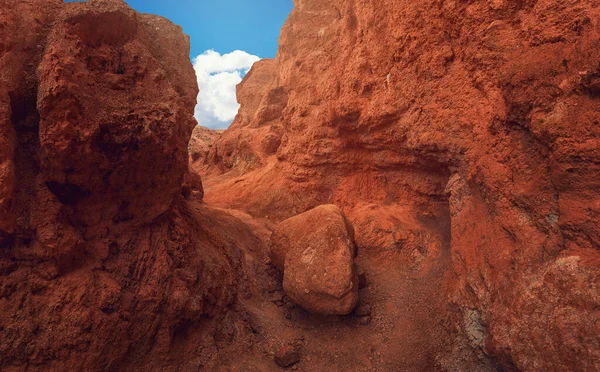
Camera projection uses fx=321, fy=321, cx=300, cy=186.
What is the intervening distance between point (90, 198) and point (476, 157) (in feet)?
19.0

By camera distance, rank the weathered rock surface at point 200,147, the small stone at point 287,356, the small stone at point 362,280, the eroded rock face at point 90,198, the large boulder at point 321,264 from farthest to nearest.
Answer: the weathered rock surface at point 200,147
the small stone at point 362,280
the large boulder at point 321,264
the small stone at point 287,356
the eroded rock face at point 90,198

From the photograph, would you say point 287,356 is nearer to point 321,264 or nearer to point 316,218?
point 321,264

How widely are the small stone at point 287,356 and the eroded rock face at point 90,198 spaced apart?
1195 mm

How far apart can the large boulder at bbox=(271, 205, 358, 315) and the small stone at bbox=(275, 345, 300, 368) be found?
725mm

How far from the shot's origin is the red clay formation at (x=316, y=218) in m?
3.61

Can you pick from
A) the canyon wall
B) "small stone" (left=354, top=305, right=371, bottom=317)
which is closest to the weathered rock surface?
the canyon wall

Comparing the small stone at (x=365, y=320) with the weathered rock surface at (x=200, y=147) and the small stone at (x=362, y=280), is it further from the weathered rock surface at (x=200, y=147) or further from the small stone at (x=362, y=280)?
the weathered rock surface at (x=200, y=147)

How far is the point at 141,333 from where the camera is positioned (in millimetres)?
4285

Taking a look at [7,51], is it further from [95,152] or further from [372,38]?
[372,38]

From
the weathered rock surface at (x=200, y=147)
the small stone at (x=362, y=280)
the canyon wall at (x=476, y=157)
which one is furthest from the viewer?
the weathered rock surface at (x=200, y=147)

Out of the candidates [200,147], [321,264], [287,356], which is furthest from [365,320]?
[200,147]

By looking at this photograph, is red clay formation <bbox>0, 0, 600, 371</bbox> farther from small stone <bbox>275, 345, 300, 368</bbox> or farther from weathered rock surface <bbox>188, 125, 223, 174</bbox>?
weathered rock surface <bbox>188, 125, 223, 174</bbox>

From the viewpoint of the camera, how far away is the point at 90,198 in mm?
4309

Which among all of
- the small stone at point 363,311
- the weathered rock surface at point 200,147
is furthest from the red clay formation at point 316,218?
the weathered rock surface at point 200,147
